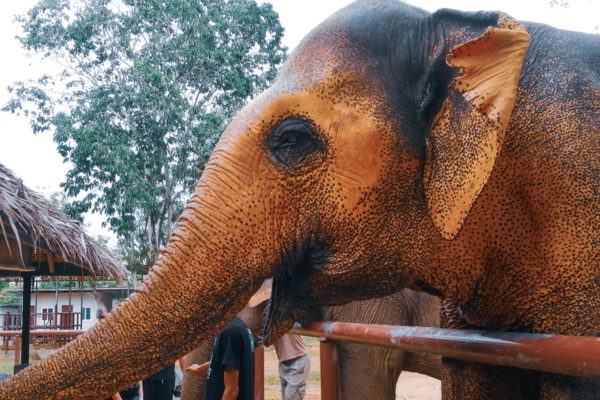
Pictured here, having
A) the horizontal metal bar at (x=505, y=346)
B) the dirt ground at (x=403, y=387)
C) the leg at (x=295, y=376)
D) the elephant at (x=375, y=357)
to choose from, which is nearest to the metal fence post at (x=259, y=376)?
the elephant at (x=375, y=357)

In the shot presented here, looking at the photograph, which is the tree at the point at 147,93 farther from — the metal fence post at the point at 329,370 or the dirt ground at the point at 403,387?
the metal fence post at the point at 329,370

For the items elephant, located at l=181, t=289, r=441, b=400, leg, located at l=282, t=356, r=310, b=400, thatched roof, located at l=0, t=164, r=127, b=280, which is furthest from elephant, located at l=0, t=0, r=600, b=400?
leg, located at l=282, t=356, r=310, b=400

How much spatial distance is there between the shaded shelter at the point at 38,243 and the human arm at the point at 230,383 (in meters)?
2.09

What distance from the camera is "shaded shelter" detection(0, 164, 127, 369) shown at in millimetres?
5410

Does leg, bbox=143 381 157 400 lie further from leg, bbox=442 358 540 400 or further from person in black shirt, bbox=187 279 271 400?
leg, bbox=442 358 540 400

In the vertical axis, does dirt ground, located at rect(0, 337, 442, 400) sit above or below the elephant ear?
below

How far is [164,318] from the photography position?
1.35m

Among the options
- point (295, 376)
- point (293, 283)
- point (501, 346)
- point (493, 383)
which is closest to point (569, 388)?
point (501, 346)

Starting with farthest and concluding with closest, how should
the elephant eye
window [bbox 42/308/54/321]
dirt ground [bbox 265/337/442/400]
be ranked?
window [bbox 42/308/54/321] → dirt ground [bbox 265/337/442/400] → the elephant eye

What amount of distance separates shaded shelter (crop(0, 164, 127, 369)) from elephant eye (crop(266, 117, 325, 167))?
3.97m

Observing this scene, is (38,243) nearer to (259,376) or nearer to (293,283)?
(259,376)

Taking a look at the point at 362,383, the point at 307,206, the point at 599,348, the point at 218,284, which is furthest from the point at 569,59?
the point at 362,383

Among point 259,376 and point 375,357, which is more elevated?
point 259,376

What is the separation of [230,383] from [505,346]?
9.43 feet
